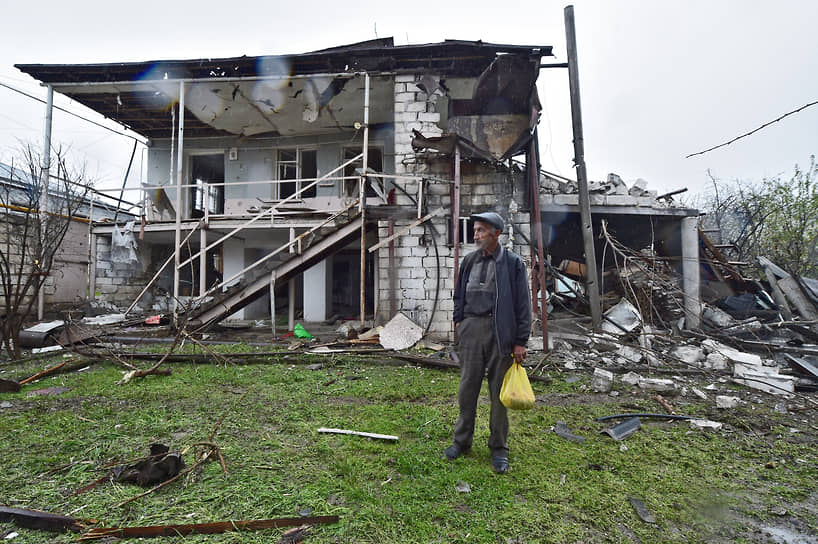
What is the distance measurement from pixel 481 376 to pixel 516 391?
0.35 metres

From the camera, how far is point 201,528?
1970mm

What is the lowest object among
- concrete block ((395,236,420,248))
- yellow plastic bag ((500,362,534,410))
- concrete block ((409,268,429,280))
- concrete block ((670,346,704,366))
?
concrete block ((670,346,704,366))

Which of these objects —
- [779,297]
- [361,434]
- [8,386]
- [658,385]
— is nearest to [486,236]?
[361,434]

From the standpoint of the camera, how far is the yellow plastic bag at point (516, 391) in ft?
8.11

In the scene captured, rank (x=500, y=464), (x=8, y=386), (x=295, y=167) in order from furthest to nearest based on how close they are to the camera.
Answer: (x=295, y=167), (x=8, y=386), (x=500, y=464)

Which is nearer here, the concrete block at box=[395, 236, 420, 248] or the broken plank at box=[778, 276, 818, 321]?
the broken plank at box=[778, 276, 818, 321]

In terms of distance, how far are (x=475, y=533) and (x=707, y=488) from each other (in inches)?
73.9

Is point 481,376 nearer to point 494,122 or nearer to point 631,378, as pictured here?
point 631,378

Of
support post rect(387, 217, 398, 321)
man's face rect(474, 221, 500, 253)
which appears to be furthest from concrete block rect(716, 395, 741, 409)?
support post rect(387, 217, 398, 321)

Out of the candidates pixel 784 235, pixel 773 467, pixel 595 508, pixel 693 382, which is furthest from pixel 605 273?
pixel 595 508

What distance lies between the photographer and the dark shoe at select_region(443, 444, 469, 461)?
281 centimetres

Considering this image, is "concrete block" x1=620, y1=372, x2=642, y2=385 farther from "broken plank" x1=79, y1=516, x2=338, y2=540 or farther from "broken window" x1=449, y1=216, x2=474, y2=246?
"broken plank" x1=79, y1=516, x2=338, y2=540

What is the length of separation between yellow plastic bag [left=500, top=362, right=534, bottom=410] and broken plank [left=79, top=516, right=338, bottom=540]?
4.39 feet

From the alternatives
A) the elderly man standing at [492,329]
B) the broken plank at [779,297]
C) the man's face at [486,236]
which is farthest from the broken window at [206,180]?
the broken plank at [779,297]
